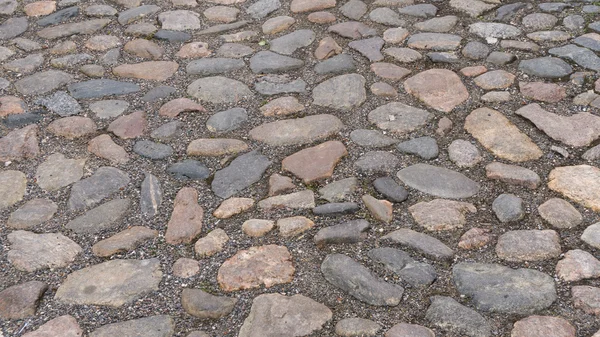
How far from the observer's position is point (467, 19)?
4.05 m

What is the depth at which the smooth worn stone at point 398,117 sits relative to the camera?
319 cm

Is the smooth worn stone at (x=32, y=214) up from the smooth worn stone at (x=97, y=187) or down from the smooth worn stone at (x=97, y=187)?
down

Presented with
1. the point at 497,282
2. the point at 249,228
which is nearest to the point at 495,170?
the point at 497,282

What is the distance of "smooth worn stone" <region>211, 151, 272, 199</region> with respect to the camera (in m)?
2.88

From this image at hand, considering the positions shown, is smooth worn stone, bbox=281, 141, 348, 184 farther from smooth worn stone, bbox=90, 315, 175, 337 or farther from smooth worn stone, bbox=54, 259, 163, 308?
smooth worn stone, bbox=90, 315, 175, 337

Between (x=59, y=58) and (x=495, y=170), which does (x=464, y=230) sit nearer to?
(x=495, y=170)

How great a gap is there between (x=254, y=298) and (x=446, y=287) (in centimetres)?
65

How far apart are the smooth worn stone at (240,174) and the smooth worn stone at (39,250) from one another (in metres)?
0.62

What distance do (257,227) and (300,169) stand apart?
Result: 414mm

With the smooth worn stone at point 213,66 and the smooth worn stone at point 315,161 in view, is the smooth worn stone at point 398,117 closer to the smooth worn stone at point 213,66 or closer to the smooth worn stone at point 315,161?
the smooth worn stone at point 315,161

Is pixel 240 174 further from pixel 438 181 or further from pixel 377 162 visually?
pixel 438 181

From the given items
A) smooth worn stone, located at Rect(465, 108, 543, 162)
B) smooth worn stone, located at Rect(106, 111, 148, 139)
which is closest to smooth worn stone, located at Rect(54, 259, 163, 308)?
smooth worn stone, located at Rect(106, 111, 148, 139)

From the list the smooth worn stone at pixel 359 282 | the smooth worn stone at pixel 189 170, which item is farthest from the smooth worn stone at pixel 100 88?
the smooth worn stone at pixel 359 282

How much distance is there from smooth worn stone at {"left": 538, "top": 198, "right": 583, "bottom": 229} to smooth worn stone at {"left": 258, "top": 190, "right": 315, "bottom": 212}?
896 millimetres
